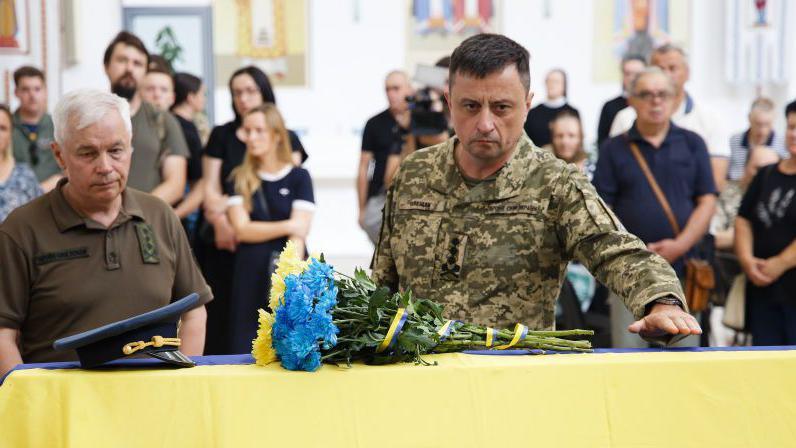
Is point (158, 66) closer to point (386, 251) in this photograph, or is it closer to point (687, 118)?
point (687, 118)

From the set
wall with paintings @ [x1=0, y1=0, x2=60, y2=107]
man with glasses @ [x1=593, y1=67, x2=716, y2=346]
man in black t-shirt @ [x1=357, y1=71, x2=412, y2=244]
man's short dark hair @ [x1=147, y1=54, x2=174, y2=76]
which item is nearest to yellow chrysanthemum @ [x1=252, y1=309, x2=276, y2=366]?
man with glasses @ [x1=593, y1=67, x2=716, y2=346]

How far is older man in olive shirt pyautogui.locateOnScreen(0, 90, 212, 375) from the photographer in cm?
300

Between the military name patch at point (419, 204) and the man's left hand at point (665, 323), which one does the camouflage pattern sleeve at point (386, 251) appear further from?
the man's left hand at point (665, 323)

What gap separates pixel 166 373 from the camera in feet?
7.77

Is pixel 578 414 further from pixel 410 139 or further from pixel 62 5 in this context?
pixel 62 5

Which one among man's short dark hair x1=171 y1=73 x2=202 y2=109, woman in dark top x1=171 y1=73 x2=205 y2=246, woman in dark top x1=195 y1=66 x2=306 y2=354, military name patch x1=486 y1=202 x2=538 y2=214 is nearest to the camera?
military name patch x1=486 y1=202 x2=538 y2=214

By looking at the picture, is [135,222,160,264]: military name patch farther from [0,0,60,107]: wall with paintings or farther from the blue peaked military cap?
[0,0,60,107]: wall with paintings

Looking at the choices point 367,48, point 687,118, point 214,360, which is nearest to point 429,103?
point 687,118

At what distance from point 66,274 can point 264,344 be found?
869 millimetres

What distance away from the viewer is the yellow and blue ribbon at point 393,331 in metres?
2.39

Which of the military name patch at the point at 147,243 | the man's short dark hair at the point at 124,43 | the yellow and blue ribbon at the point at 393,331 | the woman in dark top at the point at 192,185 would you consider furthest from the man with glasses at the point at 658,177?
the yellow and blue ribbon at the point at 393,331

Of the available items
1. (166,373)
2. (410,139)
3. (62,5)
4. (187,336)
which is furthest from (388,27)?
(166,373)

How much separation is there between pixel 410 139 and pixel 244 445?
12.7 feet

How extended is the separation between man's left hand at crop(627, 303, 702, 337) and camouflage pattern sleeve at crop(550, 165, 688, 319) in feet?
0.11
